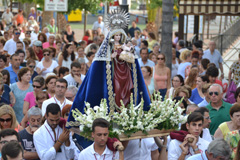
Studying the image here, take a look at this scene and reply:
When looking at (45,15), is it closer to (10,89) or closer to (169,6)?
(169,6)

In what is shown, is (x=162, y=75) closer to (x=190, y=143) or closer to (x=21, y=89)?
(x=21, y=89)

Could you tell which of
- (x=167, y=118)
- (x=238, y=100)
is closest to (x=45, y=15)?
(x=238, y=100)

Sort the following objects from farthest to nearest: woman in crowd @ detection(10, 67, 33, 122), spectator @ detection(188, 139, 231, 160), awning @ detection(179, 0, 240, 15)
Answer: awning @ detection(179, 0, 240, 15) → woman in crowd @ detection(10, 67, 33, 122) → spectator @ detection(188, 139, 231, 160)

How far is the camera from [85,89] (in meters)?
7.44

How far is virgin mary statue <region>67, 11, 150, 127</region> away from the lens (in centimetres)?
734

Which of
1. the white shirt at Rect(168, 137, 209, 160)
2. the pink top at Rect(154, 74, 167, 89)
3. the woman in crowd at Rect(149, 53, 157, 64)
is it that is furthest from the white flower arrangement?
the woman in crowd at Rect(149, 53, 157, 64)

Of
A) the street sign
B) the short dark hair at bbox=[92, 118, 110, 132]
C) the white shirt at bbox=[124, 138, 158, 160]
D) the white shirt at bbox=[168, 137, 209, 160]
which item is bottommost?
the white shirt at bbox=[124, 138, 158, 160]

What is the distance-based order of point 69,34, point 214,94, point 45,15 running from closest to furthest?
point 214,94, point 69,34, point 45,15

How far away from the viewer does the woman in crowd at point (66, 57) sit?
45.5 feet

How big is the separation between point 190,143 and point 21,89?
4.58m

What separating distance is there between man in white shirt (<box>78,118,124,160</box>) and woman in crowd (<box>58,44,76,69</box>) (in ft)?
25.4

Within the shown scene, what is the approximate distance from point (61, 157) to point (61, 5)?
9431 mm

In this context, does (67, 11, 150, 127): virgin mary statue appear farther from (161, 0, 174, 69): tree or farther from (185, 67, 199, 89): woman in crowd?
(161, 0, 174, 69): tree

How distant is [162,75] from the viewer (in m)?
12.0
